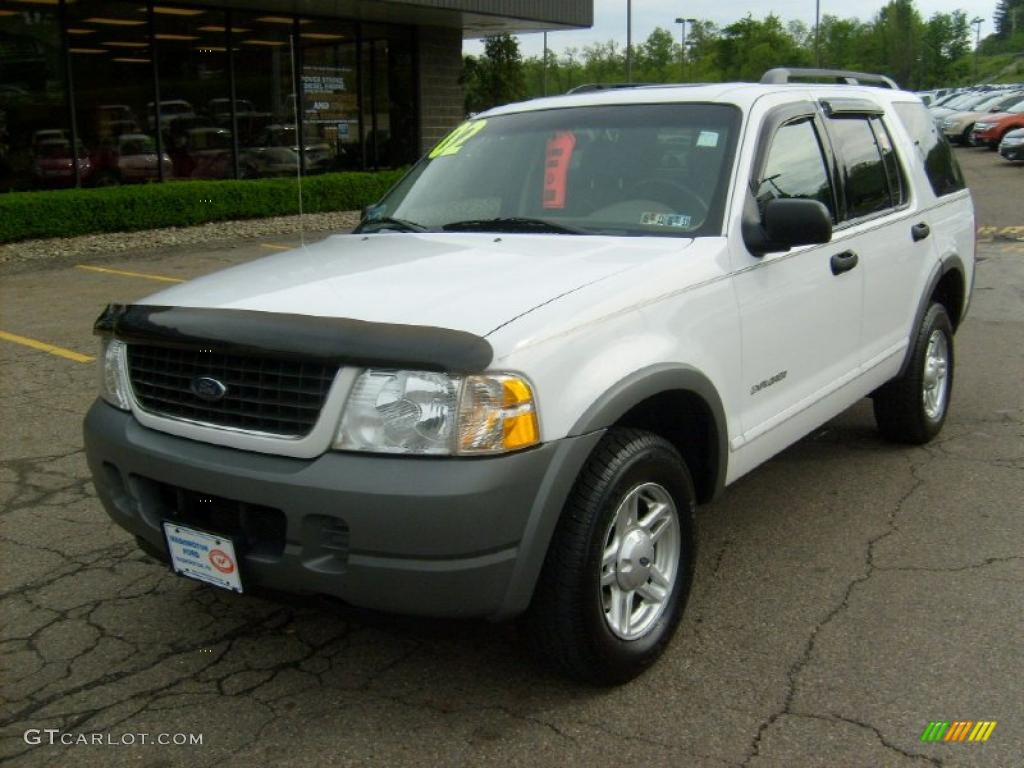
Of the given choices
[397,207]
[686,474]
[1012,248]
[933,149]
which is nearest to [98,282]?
[397,207]

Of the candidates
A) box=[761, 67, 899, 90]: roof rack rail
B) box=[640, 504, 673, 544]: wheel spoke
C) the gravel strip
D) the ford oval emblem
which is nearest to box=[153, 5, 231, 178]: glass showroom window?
the gravel strip

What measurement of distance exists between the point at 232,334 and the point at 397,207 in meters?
1.79

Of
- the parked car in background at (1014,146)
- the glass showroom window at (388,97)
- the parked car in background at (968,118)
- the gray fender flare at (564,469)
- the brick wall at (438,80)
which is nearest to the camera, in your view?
the gray fender flare at (564,469)

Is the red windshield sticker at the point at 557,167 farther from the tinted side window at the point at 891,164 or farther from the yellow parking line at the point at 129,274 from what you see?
the yellow parking line at the point at 129,274

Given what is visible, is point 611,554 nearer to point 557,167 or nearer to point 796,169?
point 557,167

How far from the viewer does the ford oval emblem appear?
3.08 meters

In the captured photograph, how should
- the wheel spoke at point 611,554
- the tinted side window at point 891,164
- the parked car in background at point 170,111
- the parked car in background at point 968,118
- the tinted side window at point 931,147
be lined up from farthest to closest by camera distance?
the parked car in background at point 968,118
the parked car in background at point 170,111
the tinted side window at point 931,147
the tinted side window at point 891,164
the wheel spoke at point 611,554

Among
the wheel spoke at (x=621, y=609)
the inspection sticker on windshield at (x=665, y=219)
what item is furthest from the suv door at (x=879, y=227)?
the wheel spoke at (x=621, y=609)

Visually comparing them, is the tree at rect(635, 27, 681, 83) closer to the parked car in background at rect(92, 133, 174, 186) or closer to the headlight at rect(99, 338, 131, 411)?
the parked car in background at rect(92, 133, 174, 186)

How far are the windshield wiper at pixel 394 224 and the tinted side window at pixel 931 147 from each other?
2.76 m

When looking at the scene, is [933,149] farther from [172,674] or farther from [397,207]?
[172,674]

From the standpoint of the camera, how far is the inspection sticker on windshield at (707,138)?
408cm

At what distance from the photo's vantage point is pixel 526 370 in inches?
113

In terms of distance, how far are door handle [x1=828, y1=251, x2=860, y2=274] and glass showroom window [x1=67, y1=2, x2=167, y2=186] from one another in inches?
537
